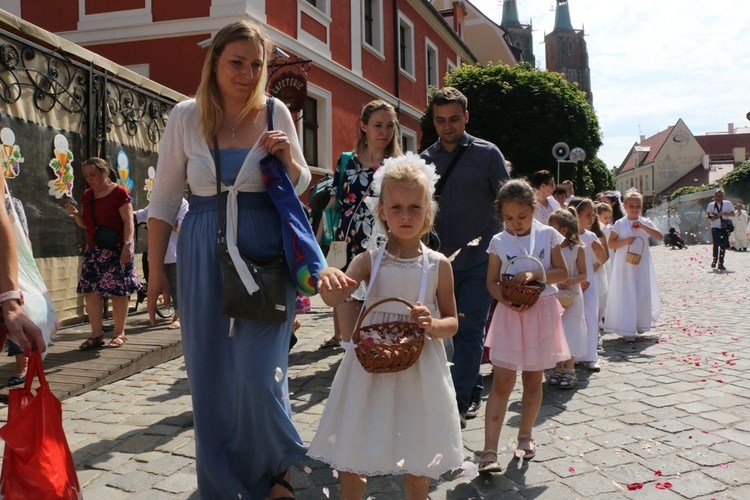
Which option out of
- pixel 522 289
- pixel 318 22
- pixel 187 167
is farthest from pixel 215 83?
pixel 318 22

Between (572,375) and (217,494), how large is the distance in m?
3.43

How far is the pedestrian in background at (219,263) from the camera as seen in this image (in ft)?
9.37

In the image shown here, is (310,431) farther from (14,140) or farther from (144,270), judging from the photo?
(144,270)

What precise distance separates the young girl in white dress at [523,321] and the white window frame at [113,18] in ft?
40.8

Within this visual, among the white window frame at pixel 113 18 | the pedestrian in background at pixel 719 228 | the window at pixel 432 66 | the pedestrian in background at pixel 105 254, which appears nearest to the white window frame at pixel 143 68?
the white window frame at pixel 113 18

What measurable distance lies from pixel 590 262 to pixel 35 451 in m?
5.56

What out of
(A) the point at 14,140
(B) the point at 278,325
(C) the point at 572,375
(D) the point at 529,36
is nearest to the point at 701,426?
(C) the point at 572,375

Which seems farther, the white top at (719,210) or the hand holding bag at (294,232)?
the white top at (719,210)

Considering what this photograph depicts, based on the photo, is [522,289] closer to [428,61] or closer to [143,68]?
[143,68]

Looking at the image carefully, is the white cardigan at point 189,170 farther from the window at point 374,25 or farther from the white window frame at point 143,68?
the window at point 374,25

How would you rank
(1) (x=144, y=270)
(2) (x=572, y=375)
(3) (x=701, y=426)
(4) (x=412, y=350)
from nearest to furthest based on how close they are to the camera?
(4) (x=412, y=350) → (3) (x=701, y=426) → (2) (x=572, y=375) → (1) (x=144, y=270)

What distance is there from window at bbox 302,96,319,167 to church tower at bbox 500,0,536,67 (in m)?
84.1

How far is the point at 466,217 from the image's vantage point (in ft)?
14.8

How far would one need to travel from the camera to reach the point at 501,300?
3.60m
